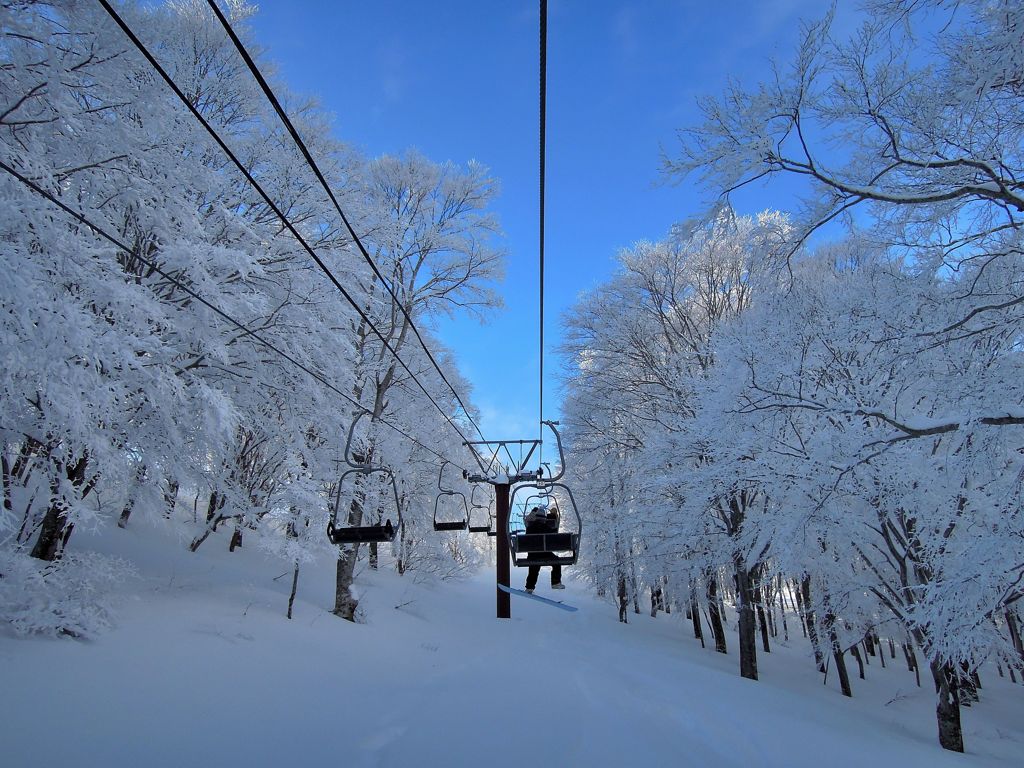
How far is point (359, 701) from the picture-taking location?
23.8 feet

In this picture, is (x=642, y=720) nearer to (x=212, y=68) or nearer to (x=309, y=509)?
(x=309, y=509)

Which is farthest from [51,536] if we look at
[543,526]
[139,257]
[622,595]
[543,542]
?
[622,595]

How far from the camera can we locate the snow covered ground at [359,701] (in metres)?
5.14

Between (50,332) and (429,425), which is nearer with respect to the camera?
(50,332)

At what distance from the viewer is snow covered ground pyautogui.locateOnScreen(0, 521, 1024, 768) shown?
5.14 m

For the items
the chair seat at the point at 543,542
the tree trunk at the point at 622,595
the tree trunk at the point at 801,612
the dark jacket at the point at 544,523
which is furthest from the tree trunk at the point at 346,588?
the tree trunk at the point at 801,612

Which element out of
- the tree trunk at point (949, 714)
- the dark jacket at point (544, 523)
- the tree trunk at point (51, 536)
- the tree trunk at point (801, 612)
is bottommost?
the tree trunk at point (949, 714)

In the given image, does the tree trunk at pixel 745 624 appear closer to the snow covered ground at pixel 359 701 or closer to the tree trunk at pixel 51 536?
the snow covered ground at pixel 359 701

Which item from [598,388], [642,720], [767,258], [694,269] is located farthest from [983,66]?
[598,388]

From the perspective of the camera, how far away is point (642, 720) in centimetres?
753

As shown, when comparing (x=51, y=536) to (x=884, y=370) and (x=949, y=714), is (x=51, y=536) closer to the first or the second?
(x=884, y=370)

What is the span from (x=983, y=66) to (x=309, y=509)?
1022 cm

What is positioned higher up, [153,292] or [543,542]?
[153,292]

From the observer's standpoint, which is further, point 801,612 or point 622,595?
point 622,595
